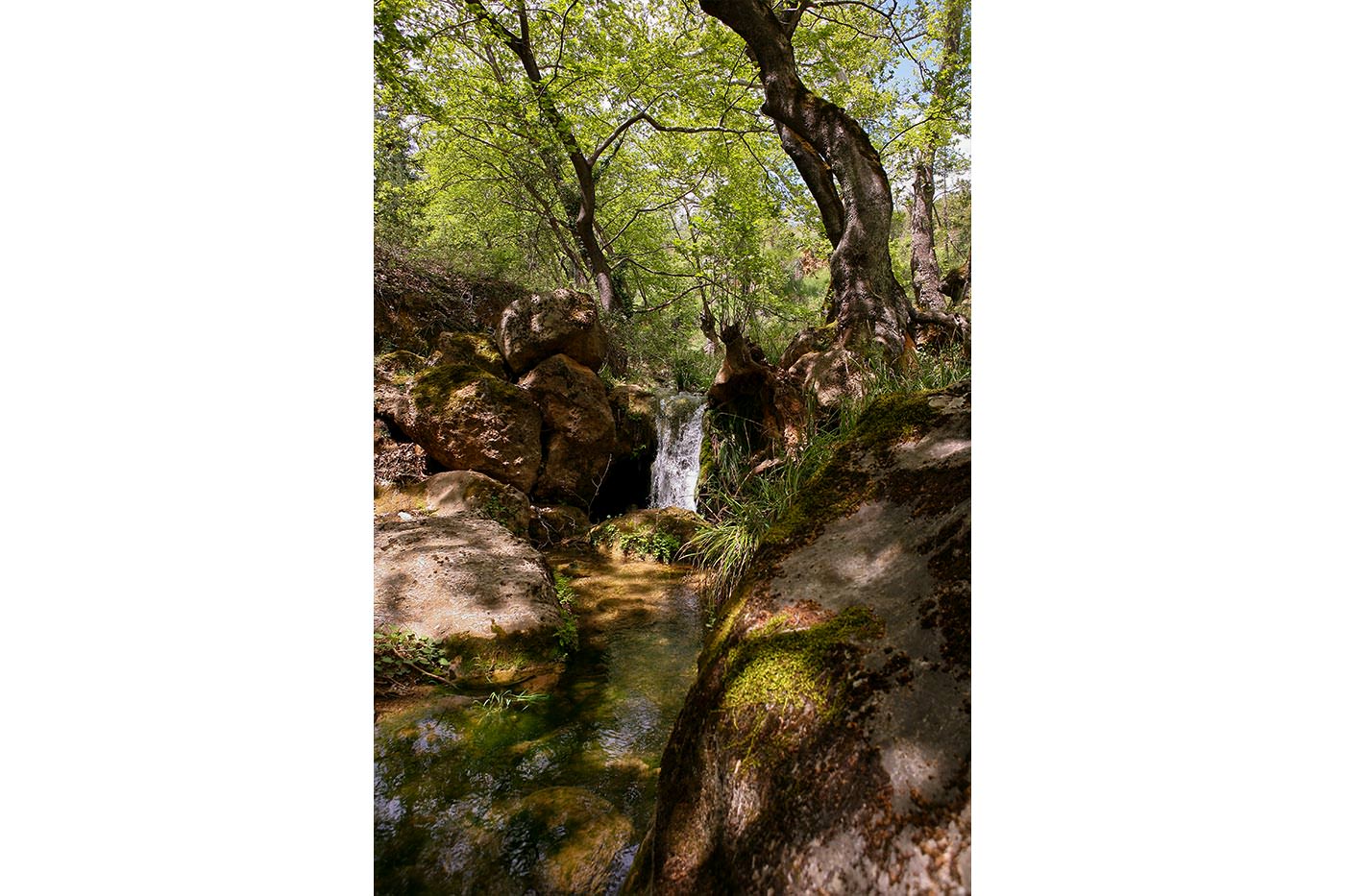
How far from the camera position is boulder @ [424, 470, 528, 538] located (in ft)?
15.4

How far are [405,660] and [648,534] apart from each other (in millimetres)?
2434

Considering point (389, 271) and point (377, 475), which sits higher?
point (389, 271)

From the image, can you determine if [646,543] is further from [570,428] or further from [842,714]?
[842,714]

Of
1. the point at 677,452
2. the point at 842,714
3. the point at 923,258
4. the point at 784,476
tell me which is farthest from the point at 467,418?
the point at 842,714

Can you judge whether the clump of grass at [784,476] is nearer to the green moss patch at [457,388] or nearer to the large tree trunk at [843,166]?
the large tree trunk at [843,166]

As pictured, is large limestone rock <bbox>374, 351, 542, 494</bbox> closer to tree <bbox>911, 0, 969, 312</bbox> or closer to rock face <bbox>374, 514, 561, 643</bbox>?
rock face <bbox>374, 514, 561, 643</bbox>

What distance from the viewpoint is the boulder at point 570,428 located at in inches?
219

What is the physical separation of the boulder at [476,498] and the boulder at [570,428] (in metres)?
0.55

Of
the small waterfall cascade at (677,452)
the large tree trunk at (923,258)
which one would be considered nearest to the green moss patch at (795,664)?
the large tree trunk at (923,258)
